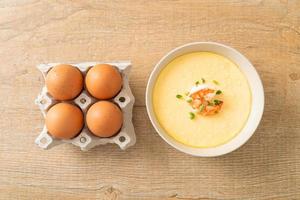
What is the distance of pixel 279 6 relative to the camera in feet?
3.81

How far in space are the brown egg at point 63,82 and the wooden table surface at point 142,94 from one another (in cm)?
16

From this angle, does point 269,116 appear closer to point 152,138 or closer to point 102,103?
point 152,138

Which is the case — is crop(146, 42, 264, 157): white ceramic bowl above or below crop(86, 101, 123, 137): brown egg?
above

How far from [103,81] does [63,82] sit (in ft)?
0.35

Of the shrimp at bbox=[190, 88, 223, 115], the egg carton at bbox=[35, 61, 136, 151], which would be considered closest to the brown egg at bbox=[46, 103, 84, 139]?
the egg carton at bbox=[35, 61, 136, 151]

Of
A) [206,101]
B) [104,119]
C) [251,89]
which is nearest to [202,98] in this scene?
[206,101]

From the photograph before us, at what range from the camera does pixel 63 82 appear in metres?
0.99

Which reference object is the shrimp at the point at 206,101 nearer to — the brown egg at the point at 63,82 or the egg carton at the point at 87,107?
the egg carton at the point at 87,107

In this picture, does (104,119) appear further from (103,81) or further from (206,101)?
(206,101)

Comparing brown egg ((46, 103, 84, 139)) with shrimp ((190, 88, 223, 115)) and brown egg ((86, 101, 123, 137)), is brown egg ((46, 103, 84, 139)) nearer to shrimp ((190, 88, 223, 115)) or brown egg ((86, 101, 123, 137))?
brown egg ((86, 101, 123, 137))

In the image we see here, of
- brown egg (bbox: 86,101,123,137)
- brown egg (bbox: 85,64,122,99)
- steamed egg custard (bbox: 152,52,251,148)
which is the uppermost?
steamed egg custard (bbox: 152,52,251,148)

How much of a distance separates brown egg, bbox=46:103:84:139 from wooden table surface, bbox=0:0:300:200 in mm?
144

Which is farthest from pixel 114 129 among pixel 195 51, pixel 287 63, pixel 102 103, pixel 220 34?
pixel 287 63

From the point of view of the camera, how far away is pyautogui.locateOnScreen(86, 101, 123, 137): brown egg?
98 cm
